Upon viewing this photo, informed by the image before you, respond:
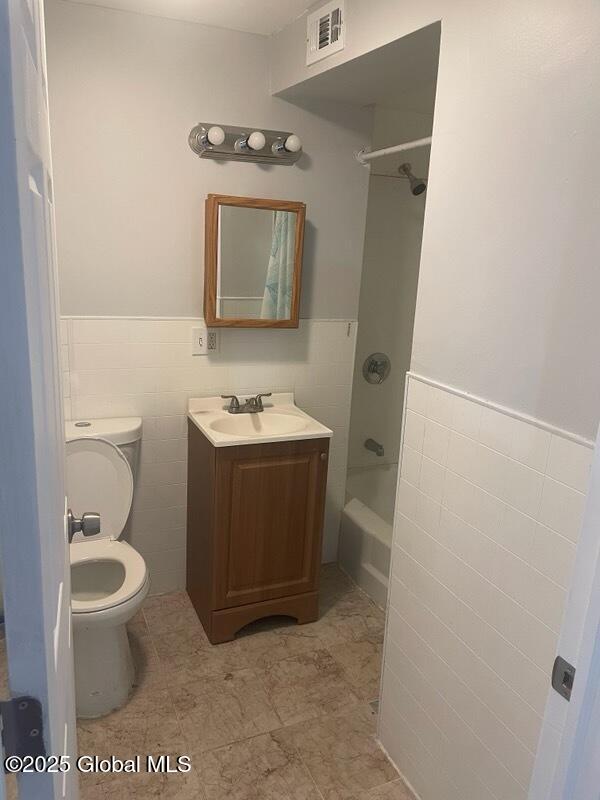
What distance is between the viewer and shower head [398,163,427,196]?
276 centimetres

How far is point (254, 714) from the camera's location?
81.4 inches

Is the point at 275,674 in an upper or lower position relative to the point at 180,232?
lower

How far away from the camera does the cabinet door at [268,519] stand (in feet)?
7.57

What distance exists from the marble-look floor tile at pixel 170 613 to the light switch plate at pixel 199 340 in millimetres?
1139

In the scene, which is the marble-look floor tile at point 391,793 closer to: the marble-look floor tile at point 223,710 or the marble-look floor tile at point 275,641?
the marble-look floor tile at point 223,710

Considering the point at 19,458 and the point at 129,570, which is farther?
the point at 129,570

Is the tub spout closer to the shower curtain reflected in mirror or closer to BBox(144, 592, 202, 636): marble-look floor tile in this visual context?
the shower curtain reflected in mirror

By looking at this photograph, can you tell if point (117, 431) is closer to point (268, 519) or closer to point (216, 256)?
point (268, 519)

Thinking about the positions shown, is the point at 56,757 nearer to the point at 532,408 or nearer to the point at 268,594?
the point at 532,408

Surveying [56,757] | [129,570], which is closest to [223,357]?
[129,570]

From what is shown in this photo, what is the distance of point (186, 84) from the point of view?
231 centimetres

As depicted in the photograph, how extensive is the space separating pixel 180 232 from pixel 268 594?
155 centimetres

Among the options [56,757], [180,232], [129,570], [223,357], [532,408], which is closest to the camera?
[56,757]

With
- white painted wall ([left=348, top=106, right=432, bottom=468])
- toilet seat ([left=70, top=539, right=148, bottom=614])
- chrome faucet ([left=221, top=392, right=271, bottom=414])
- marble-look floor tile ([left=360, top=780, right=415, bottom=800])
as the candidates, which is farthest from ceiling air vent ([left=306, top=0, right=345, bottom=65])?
marble-look floor tile ([left=360, top=780, right=415, bottom=800])
